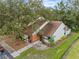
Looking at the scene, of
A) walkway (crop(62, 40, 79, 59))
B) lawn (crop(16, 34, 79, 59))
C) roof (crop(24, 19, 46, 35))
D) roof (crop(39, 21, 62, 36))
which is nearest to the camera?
lawn (crop(16, 34, 79, 59))

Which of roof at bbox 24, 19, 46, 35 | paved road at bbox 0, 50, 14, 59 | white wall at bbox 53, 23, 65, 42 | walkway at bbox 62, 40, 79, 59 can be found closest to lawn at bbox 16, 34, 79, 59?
walkway at bbox 62, 40, 79, 59

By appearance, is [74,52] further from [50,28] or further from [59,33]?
[50,28]

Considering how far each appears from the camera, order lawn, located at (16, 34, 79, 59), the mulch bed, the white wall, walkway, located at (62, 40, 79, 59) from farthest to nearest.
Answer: the white wall < the mulch bed < walkway, located at (62, 40, 79, 59) < lawn, located at (16, 34, 79, 59)

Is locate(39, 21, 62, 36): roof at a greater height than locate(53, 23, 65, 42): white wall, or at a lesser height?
greater

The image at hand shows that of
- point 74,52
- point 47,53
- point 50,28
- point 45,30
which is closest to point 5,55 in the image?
point 47,53

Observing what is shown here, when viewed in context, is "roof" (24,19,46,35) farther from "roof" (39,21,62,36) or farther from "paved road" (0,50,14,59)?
"paved road" (0,50,14,59)

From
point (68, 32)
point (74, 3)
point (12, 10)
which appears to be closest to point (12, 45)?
point (12, 10)
